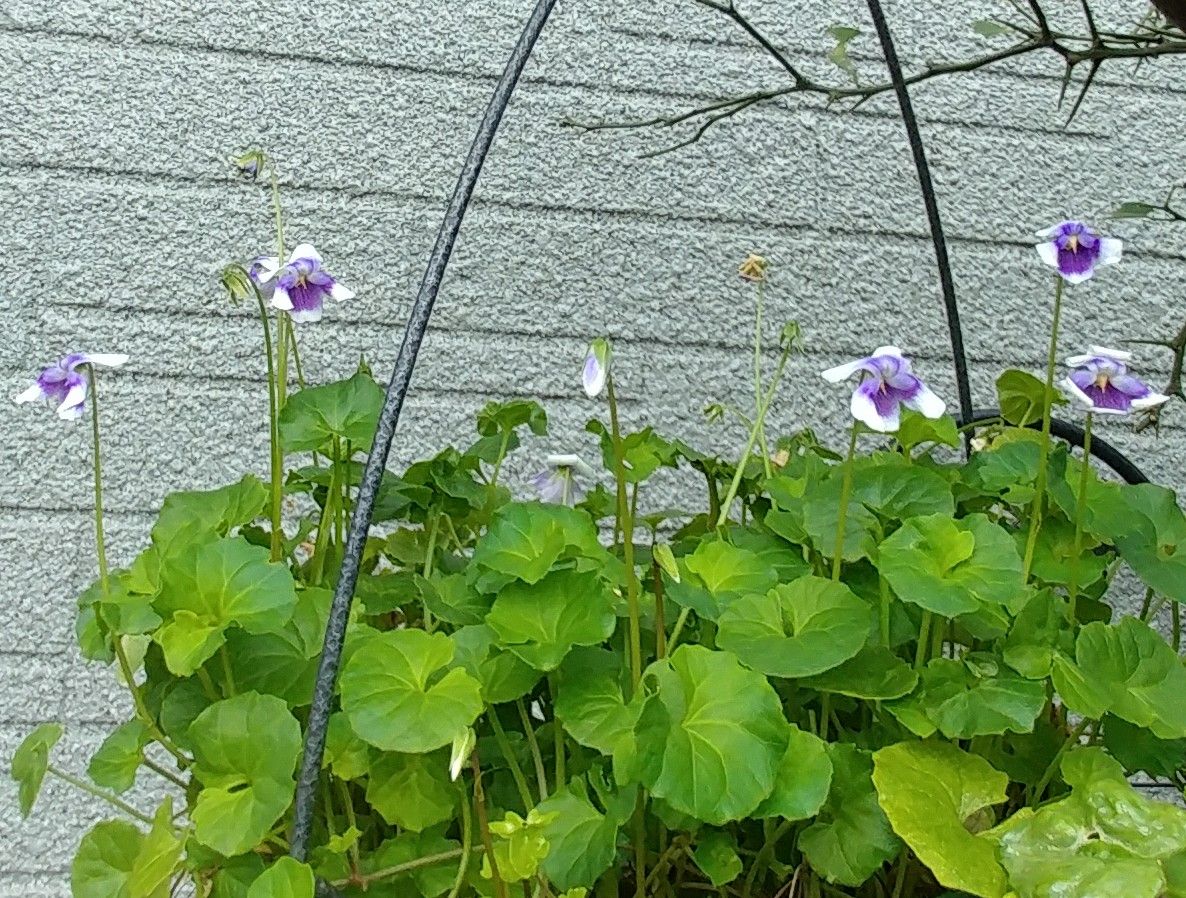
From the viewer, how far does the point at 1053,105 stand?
3.63 ft

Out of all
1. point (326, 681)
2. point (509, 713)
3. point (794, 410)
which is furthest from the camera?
point (794, 410)

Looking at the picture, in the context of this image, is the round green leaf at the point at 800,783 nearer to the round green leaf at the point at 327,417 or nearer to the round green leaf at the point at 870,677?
the round green leaf at the point at 870,677

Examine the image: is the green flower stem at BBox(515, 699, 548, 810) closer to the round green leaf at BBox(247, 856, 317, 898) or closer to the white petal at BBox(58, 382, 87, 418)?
the round green leaf at BBox(247, 856, 317, 898)

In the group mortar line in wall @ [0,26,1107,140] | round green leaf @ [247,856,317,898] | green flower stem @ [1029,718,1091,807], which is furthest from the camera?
mortar line in wall @ [0,26,1107,140]

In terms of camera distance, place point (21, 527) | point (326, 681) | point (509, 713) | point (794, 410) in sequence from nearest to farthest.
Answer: point (326, 681), point (509, 713), point (21, 527), point (794, 410)

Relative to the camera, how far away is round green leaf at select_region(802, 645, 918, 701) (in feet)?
1.32

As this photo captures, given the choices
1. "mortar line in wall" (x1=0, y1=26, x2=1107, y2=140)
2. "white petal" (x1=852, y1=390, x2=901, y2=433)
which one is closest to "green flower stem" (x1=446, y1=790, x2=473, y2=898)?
"white petal" (x1=852, y1=390, x2=901, y2=433)

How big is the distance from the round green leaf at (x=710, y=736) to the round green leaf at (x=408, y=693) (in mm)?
69

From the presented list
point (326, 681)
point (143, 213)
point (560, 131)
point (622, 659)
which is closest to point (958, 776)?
point (622, 659)

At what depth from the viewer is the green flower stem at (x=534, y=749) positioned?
1.38 feet

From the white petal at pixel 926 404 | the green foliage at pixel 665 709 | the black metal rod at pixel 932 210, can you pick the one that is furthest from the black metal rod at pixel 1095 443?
the white petal at pixel 926 404

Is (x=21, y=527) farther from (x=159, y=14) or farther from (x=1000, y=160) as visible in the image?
(x=1000, y=160)

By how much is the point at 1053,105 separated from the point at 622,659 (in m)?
→ 0.99

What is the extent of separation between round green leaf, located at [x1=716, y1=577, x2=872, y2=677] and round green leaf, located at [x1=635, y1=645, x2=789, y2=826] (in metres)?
0.02
